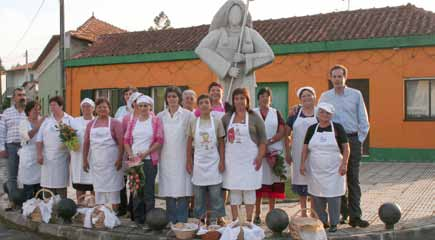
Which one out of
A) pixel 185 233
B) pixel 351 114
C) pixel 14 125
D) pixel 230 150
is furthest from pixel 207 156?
pixel 14 125

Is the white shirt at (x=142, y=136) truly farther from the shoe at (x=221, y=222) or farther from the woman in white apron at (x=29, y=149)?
the woman in white apron at (x=29, y=149)

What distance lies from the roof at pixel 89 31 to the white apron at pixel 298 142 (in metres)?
18.8

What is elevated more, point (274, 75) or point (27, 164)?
point (274, 75)

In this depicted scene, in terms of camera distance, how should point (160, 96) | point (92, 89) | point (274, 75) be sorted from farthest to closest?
1. point (92, 89)
2. point (160, 96)
3. point (274, 75)

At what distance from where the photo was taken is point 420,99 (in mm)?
15297

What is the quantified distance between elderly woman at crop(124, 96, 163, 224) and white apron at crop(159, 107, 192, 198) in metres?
0.10

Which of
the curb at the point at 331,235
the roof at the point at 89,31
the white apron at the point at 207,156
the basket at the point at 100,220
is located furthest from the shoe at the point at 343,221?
the roof at the point at 89,31

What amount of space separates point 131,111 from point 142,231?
1819 mm

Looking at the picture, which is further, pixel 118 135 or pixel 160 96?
pixel 160 96

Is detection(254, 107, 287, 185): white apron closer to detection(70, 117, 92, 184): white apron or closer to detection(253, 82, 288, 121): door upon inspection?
detection(70, 117, 92, 184): white apron

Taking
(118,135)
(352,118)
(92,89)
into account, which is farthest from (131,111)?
(92,89)

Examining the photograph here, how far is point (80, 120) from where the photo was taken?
24.3 ft

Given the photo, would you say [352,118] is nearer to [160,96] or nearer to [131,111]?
[131,111]

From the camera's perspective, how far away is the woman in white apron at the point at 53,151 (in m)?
7.39
